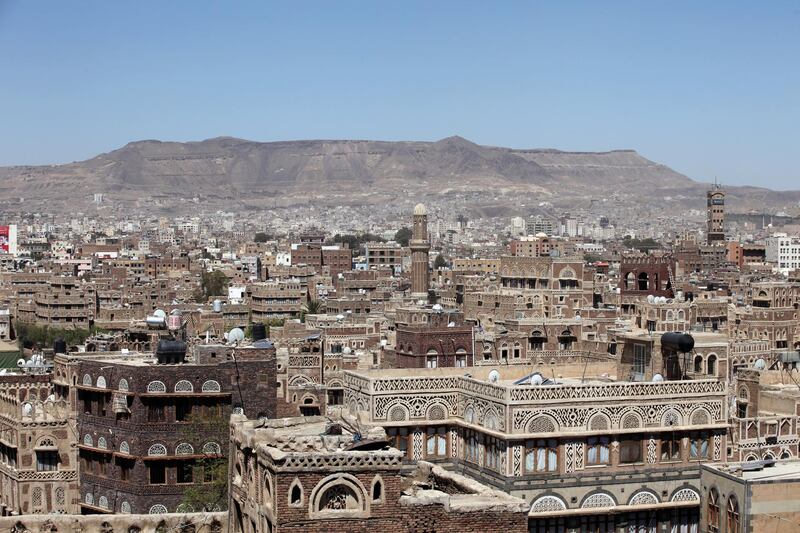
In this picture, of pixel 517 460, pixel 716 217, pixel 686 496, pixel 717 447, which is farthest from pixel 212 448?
pixel 716 217

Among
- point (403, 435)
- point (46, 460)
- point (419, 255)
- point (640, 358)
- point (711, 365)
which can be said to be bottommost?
point (46, 460)

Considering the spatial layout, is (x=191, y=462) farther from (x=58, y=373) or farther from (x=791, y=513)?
(x=791, y=513)

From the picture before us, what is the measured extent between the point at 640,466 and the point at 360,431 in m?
7.68

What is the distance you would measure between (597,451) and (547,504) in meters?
1.13

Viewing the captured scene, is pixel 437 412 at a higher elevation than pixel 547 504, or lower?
higher

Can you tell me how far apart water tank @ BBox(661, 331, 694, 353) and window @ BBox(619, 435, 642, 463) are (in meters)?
2.46

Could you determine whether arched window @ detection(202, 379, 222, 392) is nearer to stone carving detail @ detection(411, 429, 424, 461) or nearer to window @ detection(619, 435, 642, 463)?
stone carving detail @ detection(411, 429, 424, 461)

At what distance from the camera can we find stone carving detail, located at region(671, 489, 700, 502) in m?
22.4

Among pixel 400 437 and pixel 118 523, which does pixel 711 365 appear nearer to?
pixel 400 437

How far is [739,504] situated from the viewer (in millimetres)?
18094

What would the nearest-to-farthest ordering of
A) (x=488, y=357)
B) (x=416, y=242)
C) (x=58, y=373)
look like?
(x=58, y=373), (x=488, y=357), (x=416, y=242)

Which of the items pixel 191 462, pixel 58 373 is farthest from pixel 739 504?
pixel 58 373

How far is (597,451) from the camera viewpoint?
72.8 feet

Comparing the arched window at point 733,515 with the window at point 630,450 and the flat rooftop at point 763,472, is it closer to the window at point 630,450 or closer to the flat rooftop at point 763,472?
the flat rooftop at point 763,472
